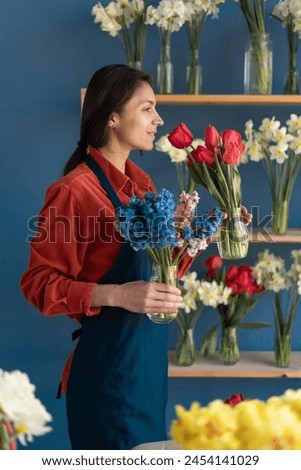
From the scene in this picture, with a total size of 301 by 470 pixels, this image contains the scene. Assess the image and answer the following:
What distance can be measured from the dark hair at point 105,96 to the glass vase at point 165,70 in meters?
0.68

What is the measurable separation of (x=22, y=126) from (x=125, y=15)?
0.57 metres

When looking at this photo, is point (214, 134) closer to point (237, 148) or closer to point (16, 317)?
point (237, 148)

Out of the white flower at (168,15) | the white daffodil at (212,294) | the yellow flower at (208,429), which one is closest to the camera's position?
the yellow flower at (208,429)

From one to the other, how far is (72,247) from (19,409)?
3.69 feet

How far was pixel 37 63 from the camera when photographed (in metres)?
3.01

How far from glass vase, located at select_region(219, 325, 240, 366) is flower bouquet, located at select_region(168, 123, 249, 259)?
0.95 m

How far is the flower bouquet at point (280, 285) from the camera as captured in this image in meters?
2.85

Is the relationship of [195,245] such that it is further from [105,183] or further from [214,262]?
[214,262]

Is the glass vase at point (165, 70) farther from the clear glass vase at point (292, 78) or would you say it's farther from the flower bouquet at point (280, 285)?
the flower bouquet at point (280, 285)

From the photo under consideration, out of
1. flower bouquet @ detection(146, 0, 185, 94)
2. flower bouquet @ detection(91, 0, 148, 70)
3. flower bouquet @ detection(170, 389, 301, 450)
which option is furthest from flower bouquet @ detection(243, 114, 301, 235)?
flower bouquet @ detection(170, 389, 301, 450)

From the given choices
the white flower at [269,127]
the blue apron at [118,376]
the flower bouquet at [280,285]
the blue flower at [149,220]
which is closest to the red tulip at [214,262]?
the flower bouquet at [280,285]

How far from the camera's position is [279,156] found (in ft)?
9.05

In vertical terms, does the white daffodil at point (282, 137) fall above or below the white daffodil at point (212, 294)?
above

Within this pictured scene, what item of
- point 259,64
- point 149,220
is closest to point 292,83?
point 259,64
